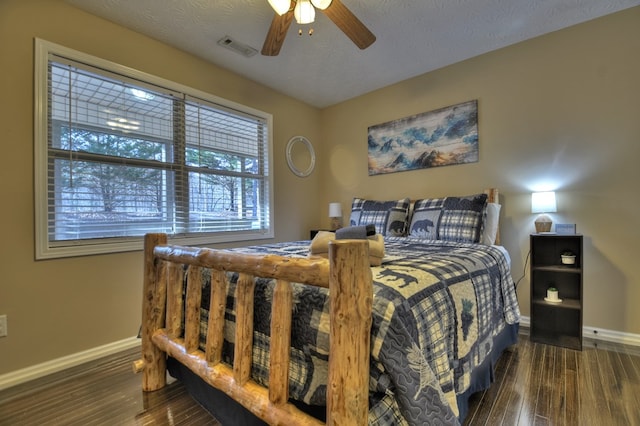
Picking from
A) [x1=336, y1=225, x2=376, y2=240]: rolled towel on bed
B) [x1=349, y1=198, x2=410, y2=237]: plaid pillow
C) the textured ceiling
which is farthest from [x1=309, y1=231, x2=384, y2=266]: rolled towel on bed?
the textured ceiling

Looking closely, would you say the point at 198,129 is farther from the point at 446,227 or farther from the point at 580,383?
the point at 580,383

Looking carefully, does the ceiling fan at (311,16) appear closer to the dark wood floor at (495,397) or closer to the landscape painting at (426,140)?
the landscape painting at (426,140)

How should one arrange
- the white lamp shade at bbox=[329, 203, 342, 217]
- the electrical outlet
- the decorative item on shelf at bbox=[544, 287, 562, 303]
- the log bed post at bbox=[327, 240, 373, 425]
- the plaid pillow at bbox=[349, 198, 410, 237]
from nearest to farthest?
the log bed post at bbox=[327, 240, 373, 425]
the electrical outlet
the decorative item on shelf at bbox=[544, 287, 562, 303]
the plaid pillow at bbox=[349, 198, 410, 237]
the white lamp shade at bbox=[329, 203, 342, 217]

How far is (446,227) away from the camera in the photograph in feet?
7.98

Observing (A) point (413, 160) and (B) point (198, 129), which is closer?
(B) point (198, 129)

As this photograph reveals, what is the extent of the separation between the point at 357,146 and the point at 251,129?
1369 millimetres

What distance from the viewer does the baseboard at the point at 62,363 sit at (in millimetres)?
1722

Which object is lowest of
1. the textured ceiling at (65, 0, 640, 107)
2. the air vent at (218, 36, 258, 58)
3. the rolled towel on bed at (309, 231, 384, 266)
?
the rolled towel on bed at (309, 231, 384, 266)

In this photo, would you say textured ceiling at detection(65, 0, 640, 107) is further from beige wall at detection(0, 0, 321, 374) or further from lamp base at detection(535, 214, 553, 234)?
lamp base at detection(535, 214, 553, 234)

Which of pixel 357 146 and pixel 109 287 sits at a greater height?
pixel 357 146

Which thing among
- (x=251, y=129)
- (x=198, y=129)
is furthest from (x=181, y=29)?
(x=251, y=129)

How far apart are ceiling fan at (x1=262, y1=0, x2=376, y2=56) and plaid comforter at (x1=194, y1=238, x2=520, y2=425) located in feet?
4.79

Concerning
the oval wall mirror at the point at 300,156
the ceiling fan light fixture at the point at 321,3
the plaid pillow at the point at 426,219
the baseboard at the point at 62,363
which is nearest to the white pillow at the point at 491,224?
the plaid pillow at the point at 426,219

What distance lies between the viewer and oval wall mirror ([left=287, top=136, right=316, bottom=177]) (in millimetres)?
3670
